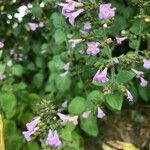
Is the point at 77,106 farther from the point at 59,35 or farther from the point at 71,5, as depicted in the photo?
the point at 71,5

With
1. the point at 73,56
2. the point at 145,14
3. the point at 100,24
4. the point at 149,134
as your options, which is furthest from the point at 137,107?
the point at 100,24

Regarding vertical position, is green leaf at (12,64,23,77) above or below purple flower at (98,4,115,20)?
below

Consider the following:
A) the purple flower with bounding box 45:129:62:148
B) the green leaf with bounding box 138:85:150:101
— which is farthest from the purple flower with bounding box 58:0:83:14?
the green leaf with bounding box 138:85:150:101

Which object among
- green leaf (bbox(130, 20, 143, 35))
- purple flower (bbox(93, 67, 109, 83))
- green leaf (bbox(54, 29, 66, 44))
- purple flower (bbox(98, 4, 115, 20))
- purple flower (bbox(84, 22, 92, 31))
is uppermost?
purple flower (bbox(98, 4, 115, 20))

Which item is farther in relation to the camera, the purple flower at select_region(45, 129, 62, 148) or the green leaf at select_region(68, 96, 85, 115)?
the green leaf at select_region(68, 96, 85, 115)

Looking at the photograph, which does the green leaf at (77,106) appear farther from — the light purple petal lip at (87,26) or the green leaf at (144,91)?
the light purple petal lip at (87,26)

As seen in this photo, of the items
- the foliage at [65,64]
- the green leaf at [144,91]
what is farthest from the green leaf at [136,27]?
the green leaf at [144,91]

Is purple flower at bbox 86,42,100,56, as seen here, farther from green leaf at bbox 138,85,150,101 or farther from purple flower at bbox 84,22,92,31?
green leaf at bbox 138,85,150,101
